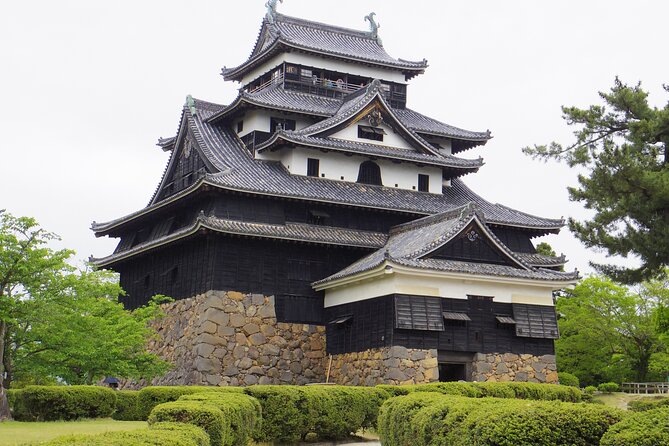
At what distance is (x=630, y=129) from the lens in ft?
84.5

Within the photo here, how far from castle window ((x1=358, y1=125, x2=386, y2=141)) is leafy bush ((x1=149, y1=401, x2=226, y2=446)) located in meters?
26.9

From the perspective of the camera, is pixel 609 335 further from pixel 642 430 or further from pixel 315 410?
pixel 642 430

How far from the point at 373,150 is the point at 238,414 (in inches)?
944

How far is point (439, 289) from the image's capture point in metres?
31.8

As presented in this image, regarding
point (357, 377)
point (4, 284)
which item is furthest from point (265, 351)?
point (4, 284)

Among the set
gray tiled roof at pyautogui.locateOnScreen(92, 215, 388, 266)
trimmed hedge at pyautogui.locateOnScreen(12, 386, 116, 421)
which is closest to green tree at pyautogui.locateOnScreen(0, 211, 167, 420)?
trimmed hedge at pyautogui.locateOnScreen(12, 386, 116, 421)

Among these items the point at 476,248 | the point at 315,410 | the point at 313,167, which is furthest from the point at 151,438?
the point at 313,167

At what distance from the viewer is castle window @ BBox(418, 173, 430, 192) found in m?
41.5

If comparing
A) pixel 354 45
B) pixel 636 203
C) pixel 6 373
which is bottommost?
pixel 6 373

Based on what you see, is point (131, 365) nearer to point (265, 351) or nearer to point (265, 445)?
point (265, 351)

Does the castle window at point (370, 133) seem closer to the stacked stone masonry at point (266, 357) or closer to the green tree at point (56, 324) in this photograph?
the stacked stone masonry at point (266, 357)

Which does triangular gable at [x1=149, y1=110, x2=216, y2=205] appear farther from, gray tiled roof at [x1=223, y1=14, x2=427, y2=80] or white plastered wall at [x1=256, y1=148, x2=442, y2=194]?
gray tiled roof at [x1=223, y1=14, x2=427, y2=80]

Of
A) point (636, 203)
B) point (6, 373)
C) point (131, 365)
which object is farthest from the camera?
point (131, 365)

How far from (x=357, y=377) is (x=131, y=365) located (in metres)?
8.47
